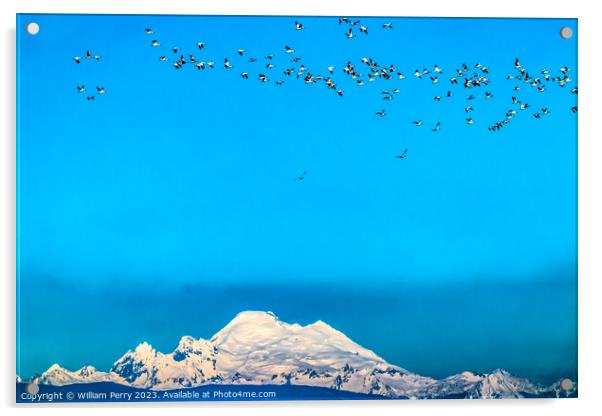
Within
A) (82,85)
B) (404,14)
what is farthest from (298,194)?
(82,85)

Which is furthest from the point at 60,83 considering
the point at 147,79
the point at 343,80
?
the point at 343,80

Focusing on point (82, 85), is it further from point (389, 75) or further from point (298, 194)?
point (389, 75)

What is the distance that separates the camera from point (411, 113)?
329cm

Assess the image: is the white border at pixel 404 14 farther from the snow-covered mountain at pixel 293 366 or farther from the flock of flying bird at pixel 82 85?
the flock of flying bird at pixel 82 85

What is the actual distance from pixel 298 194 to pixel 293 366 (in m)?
0.73

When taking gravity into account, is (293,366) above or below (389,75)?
below

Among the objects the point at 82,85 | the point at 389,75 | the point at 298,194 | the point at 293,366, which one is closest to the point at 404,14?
the point at 389,75

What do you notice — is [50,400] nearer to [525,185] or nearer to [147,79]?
[147,79]

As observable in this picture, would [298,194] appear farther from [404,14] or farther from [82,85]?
[82,85]

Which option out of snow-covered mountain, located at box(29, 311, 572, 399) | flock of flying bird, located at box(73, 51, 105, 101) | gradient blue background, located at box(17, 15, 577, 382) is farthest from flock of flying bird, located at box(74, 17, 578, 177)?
snow-covered mountain, located at box(29, 311, 572, 399)

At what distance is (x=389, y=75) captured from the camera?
3289mm

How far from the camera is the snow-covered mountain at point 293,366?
10.5 feet

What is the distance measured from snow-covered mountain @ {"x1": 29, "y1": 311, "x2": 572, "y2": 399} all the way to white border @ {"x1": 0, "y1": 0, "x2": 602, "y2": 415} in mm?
72

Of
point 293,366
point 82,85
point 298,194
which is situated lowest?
point 293,366
